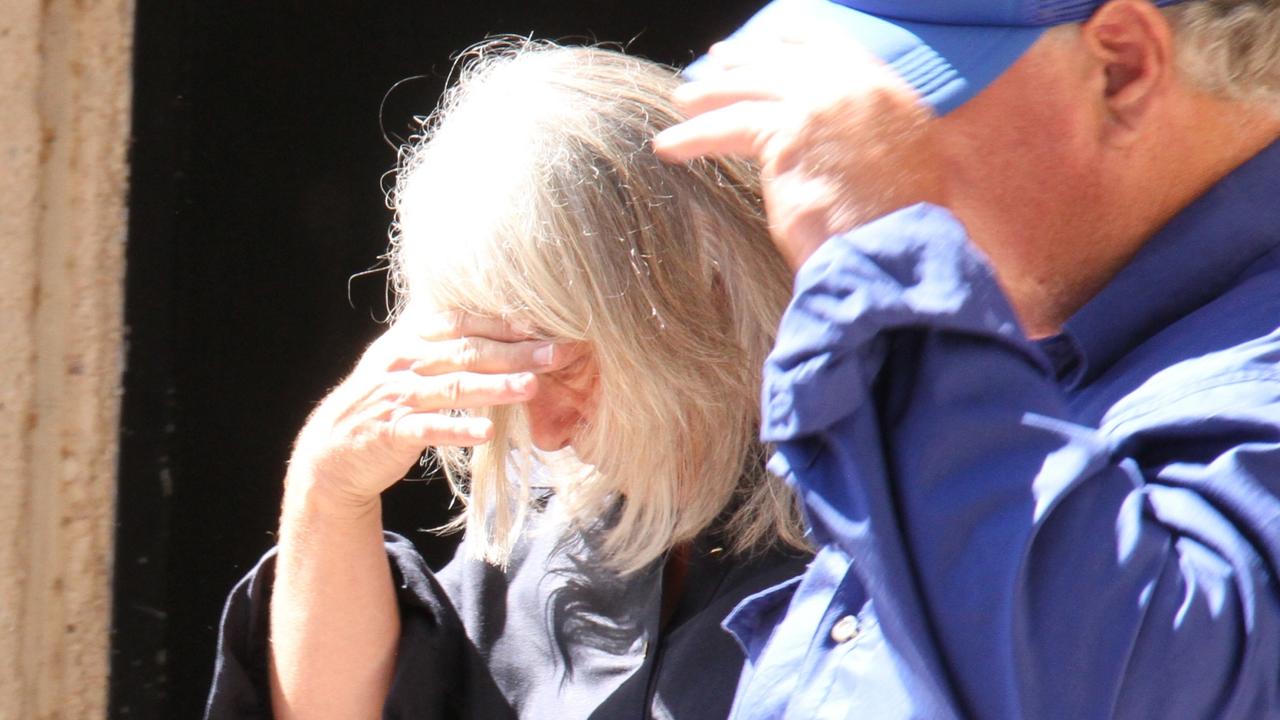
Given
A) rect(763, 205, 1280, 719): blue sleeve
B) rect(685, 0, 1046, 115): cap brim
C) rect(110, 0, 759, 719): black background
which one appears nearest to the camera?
rect(763, 205, 1280, 719): blue sleeve

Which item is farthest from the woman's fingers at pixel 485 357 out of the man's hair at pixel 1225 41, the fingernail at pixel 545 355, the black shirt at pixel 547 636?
the man's hair at pixel 1225 41

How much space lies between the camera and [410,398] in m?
1.49

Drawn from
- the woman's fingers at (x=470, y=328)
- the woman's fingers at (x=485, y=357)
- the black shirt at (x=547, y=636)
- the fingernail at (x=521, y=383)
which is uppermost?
the woman's fingers at (x=470, y=328)

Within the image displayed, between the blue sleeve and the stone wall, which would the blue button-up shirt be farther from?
the stone wall

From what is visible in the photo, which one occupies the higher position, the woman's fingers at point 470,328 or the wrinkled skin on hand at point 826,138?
the wrinkled skin on hand at point 826,138

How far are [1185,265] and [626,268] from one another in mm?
672

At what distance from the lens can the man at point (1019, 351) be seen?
0.84 meters

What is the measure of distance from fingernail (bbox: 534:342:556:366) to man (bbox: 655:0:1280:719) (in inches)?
19.1

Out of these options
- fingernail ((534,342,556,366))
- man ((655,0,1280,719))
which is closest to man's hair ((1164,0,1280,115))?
man ((655,0,1280,719))

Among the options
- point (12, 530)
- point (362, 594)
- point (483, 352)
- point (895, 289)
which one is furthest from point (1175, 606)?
point (12, 530)

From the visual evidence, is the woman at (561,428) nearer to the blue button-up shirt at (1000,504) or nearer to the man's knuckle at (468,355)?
the man's knuckle at (468,355)

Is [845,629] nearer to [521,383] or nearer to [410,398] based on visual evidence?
[521,383]

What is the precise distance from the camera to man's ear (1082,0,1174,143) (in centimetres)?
101

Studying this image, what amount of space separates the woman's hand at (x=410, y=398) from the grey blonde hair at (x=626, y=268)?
0.12ft
